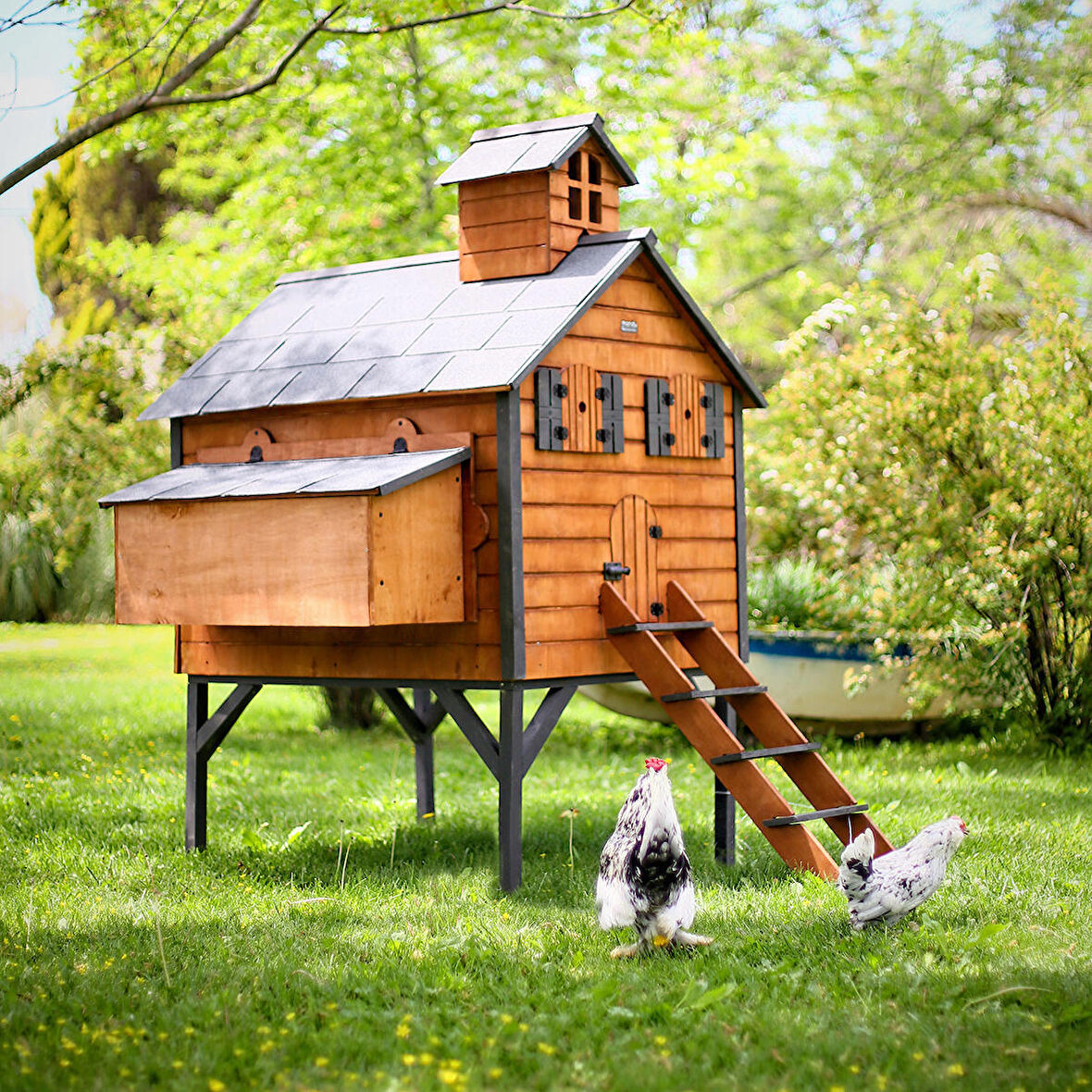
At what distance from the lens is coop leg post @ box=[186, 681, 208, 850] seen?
8.26 m

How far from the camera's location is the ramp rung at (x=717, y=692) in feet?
23.2

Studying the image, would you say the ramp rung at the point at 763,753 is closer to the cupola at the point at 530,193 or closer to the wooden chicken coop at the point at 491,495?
the wooden chicken coop at the point at 491,495

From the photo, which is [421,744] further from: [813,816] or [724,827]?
[813,816]

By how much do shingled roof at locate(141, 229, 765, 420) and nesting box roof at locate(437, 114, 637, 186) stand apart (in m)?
0.53

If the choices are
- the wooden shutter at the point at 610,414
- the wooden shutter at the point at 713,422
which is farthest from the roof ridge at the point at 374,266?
the wooden shutter at the point at 713,422

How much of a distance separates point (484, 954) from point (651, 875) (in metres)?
0.81

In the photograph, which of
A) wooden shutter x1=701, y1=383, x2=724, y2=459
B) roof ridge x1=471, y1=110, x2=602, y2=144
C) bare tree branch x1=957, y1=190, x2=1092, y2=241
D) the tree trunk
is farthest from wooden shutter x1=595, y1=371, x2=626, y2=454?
bare tree branch x1=957, y1=190, x2=1092, y2=241

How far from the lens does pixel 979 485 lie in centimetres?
1124

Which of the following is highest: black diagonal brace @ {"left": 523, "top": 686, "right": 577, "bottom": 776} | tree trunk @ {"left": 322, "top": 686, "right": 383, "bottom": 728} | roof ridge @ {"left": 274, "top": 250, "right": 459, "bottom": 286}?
roof ridge @ {"left": 274, "top": 250, "right": 459, "bottom": 286}

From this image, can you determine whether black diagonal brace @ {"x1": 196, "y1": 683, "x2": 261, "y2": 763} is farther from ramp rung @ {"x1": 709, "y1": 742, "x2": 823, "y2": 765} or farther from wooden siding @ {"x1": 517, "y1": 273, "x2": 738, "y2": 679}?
ramp rung @ {"x1": 709, "y1": 742, "x2": 823, "y2": 765}

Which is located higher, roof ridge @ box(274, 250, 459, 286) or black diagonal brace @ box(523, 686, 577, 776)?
roof ridge @ box(274, 250, 459, 286)

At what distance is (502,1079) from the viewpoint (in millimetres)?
4426

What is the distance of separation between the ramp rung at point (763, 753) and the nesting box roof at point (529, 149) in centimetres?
339

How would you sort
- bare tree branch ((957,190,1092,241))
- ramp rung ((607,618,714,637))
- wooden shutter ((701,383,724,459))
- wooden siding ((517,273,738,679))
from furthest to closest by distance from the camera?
bare tree branch ((957,190,1092,241)), wooden shutter ((701,383,724,459)), ramp rung ((607,618,714,637)), wooden siding ((517,273,738,679))
